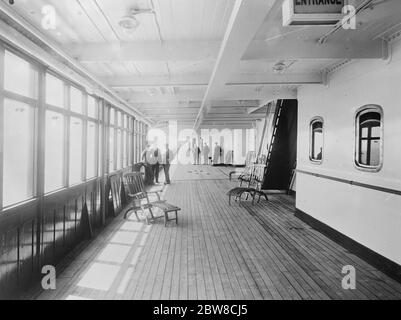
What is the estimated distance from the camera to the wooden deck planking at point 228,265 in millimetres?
2801

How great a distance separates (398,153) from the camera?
3074 millimetres

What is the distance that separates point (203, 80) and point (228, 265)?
294 cm

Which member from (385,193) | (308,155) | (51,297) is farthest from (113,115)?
(385,193)

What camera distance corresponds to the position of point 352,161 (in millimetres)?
4004

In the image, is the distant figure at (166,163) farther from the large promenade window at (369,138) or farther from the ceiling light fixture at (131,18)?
the ceiling light fixture at (131,18)

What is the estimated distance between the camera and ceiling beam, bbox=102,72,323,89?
4.73 meters

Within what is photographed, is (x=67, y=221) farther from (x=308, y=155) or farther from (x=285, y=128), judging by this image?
(x=285, y=128)

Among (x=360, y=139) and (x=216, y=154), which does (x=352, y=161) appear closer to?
(x=360, y=139)

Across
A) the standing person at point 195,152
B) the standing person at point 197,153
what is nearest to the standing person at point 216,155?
the standing person at point 197,153

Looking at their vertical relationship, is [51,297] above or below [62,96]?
below

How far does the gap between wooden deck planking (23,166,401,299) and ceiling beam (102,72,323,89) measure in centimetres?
246

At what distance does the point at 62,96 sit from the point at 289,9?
311 centimetres

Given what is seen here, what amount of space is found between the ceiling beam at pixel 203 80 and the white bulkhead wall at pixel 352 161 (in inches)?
16.9
